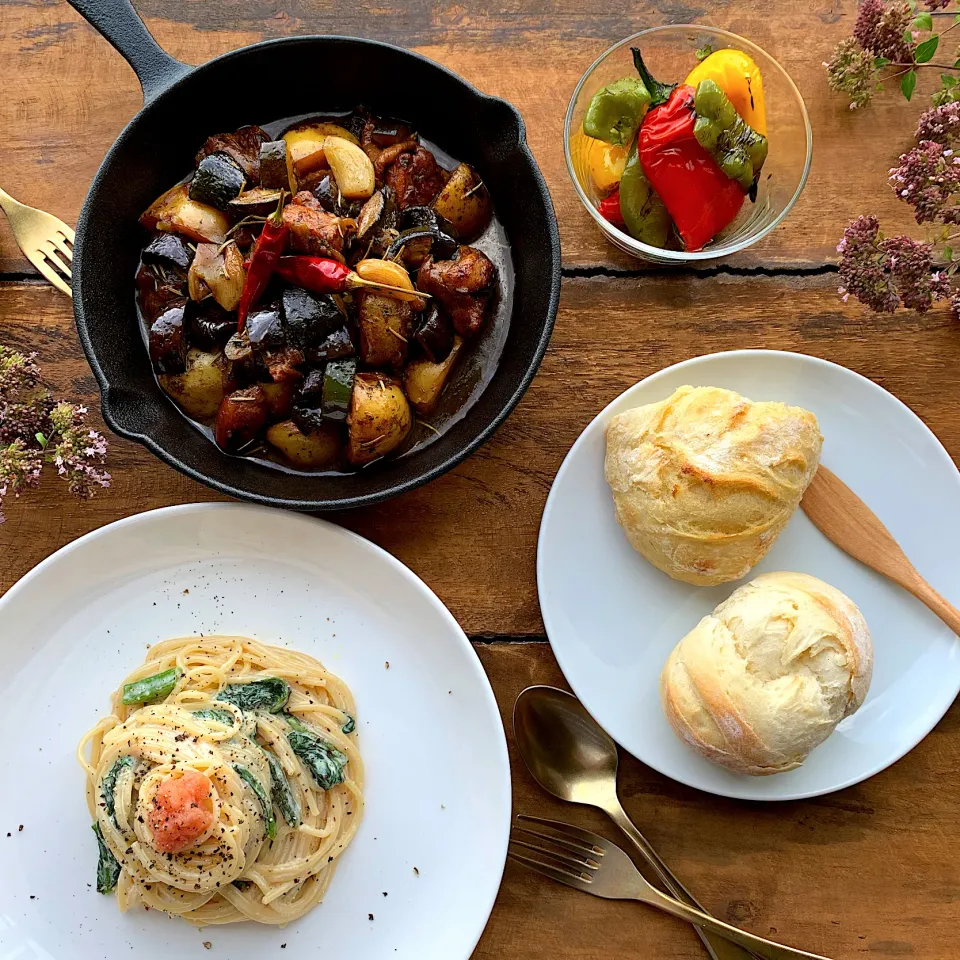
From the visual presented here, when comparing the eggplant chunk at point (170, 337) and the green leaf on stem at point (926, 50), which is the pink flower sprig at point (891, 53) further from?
the eggplant chunk at point (170, 337)

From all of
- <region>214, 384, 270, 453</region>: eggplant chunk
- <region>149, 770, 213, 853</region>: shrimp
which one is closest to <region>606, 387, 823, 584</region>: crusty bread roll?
<region>214, 384, 270, 453</region>: eggplant chunk

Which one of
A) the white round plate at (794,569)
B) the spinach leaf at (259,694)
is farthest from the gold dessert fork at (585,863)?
the spinach leaf at (259,694)

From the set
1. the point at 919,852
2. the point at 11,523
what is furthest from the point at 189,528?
the point at 919,852

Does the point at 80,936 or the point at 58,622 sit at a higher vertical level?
the point at 58,622

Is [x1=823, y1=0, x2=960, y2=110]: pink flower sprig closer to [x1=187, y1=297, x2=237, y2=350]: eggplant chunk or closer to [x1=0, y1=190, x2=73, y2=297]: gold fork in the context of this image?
[x1=187, y1=297, x2=237, y2=350]: eggplant chunk

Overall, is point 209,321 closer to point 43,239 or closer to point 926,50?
point 43,239

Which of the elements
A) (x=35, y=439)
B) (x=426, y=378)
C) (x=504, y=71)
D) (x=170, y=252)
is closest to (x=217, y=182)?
(x=170, y=252)

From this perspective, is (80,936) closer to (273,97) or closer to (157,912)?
(157,912)
